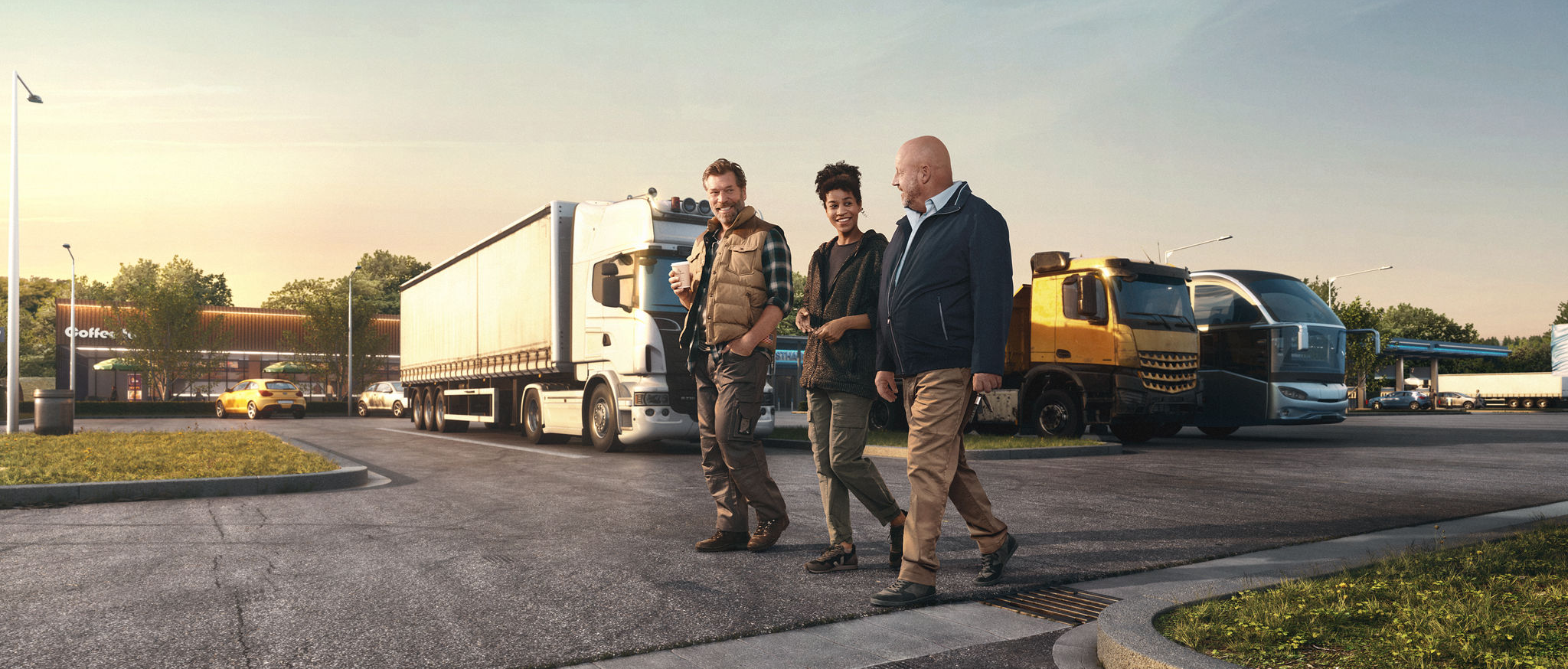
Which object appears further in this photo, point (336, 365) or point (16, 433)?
point (336, 365)

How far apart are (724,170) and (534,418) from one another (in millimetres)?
11186

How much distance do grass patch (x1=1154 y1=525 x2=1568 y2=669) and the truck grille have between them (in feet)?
32.9

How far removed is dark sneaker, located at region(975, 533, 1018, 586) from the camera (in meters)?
4.47

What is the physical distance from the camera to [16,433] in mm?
17219

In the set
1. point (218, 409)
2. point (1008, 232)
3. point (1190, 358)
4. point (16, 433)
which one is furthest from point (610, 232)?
point (218, 409)

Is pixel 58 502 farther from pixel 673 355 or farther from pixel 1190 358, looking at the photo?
pixel 1190 358

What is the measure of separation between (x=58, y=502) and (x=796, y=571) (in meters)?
6.33

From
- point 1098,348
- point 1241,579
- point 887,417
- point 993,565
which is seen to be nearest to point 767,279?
point 993,565

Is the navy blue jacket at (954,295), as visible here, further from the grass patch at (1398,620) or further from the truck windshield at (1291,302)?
the truck windshield at (1291,302)

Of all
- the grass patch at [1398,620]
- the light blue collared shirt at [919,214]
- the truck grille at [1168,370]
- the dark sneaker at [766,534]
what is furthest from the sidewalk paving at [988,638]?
the truck grille at [1168,370]

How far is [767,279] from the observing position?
5.06 m

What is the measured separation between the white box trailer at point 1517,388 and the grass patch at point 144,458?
59.6 metres

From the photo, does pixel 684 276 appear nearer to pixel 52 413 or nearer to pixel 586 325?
pixel 586 325

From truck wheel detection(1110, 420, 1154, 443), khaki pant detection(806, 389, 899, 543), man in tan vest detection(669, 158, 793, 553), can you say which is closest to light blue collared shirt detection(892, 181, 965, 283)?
khaki pant detection(806, 389, 899, 543)
